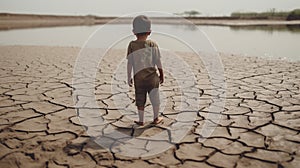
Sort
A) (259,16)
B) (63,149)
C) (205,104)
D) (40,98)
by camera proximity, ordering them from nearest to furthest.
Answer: (63,149) → (205,104) → (40,98) → (259,16)

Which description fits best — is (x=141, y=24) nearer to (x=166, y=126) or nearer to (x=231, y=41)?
(x=166, y=126)

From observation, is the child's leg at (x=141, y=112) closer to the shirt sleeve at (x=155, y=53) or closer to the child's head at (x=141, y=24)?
the shirt sleeve at (x=155, y=53)

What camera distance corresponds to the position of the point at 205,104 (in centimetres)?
259

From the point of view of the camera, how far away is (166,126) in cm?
206

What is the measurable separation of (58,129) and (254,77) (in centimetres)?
297

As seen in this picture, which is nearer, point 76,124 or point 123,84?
point 76,124

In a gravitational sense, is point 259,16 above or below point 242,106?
above

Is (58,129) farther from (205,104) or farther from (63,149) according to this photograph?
(205,104)

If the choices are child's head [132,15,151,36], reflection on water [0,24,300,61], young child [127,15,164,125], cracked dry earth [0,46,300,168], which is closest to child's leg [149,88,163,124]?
young child [127,15,164,125]

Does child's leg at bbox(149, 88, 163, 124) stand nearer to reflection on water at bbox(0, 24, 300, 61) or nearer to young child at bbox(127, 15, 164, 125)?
young child at bbox(127, 15, 164, 125)

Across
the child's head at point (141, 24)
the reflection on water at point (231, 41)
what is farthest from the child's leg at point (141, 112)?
the reflection on water at point (231, 41)

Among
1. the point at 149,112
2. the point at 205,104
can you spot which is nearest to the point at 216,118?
the point at 205,104

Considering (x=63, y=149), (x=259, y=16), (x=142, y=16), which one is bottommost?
(x=63, y=149)

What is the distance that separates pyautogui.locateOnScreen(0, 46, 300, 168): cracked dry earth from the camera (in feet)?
5.21
